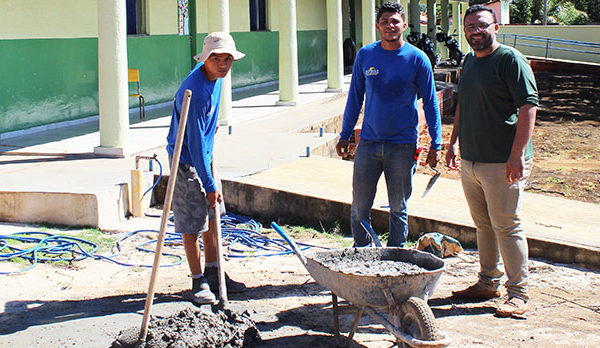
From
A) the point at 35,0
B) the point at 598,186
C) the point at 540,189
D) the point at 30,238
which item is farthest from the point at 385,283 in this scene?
the point at 35,0

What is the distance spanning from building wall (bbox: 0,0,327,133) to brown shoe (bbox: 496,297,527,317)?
8.59 metres

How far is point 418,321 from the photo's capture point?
4.20 metres

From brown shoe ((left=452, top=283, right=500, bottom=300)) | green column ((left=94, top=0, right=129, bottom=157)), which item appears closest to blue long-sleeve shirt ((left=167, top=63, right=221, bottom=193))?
brown shoe ((left=452, top=283, right=500, bottom=300))

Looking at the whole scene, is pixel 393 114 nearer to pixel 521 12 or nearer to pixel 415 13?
pixel 415 13

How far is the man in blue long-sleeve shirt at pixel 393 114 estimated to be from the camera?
5.64 meters

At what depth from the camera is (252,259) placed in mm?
6824

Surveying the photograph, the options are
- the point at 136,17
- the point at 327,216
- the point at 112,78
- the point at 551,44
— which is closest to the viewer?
the point at 327,216

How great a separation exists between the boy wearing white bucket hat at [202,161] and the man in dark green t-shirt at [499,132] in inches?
61.9

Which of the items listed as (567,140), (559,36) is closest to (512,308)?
(567,140)

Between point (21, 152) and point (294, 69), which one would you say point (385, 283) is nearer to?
point (21, 152)

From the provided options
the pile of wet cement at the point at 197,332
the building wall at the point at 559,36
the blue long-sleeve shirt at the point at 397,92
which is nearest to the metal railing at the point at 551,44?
the building wall at the point at 559,36

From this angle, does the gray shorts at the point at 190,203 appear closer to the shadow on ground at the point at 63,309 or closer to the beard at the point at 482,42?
the shadow on ground at the point at 63,309

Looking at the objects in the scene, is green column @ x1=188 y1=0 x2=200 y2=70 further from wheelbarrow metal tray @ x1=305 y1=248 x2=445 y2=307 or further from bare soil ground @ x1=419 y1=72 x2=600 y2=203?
wheelbarrow metal tray @ x1=305 y1=248 x2=445 y2=307

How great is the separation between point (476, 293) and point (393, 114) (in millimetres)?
1384
